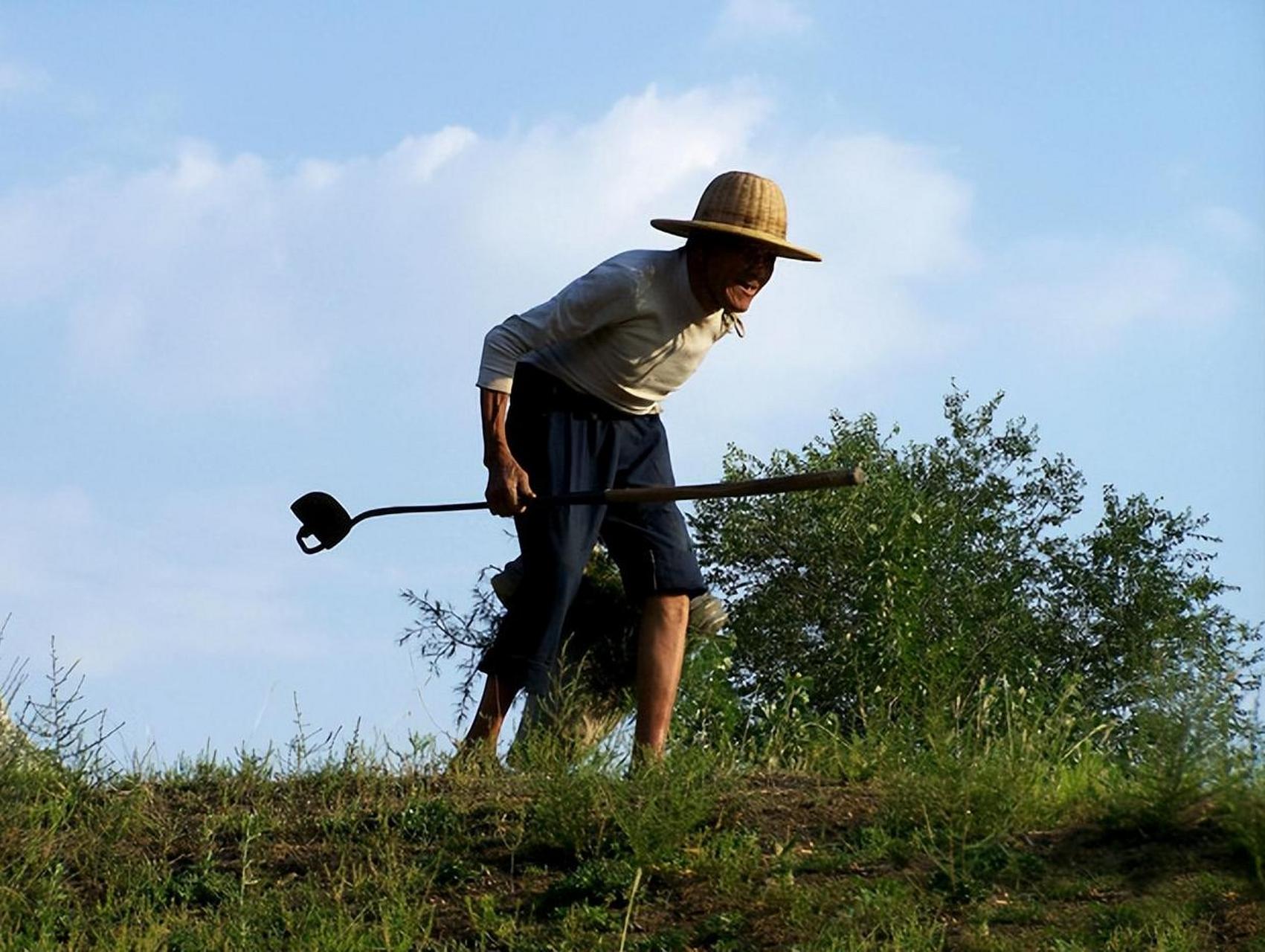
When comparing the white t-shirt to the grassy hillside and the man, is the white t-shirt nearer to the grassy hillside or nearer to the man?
the man

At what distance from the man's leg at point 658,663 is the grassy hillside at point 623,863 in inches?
18.9

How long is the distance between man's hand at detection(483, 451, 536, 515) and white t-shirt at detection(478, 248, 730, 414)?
28cm

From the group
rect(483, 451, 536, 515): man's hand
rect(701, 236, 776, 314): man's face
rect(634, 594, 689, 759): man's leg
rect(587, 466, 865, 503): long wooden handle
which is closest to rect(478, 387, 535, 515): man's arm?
rect(483, 451, 536, 515): man's hand

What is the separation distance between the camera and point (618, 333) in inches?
254

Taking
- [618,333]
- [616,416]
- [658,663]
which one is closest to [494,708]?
[658,663]

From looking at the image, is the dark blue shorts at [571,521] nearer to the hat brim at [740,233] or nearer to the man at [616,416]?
the man at [616,416]

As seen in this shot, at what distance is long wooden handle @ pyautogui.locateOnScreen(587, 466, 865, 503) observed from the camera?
5.75m

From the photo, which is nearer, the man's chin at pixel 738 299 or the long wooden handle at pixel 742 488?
the long wooden handle at pixel 742 488

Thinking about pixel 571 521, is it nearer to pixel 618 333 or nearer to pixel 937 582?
pixel 618 333

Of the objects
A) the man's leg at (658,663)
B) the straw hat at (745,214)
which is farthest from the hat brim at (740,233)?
the man's leg at (658,663)

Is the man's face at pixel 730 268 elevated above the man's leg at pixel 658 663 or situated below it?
above

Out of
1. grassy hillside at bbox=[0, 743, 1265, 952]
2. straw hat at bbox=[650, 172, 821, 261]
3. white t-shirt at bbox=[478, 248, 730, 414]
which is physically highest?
straw hat at bbox=[650, 172, 821, 261]

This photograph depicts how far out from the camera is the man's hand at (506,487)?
630 cm

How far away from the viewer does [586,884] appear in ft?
17.0
